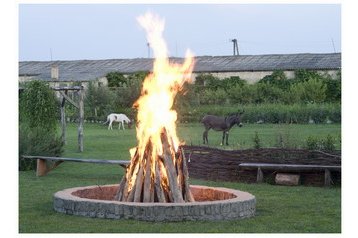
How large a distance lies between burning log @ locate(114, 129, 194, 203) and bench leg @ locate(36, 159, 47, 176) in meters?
5.78

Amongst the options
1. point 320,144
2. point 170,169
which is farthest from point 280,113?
point 170,169

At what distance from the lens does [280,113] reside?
35.4 m

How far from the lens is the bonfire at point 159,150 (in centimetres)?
1011

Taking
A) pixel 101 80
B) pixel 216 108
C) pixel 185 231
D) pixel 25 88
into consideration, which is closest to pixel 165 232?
pixel 185 231

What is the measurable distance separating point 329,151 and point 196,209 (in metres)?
6.23

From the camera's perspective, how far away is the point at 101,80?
51.9 meters

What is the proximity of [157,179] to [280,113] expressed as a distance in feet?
84.7

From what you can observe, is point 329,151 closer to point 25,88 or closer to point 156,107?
point 156,107

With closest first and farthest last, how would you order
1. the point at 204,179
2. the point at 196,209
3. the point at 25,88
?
the point at 196,209
the point at 204,179
the point at 25,88

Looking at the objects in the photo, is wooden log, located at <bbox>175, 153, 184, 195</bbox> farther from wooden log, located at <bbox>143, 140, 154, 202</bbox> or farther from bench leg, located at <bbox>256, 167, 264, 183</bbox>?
bench leg, located at <bbox>256, 167, 264, 183</bbox>

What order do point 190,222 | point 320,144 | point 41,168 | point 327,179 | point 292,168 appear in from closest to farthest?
point 190,222 → point 327,179 → point 292,168 → point 41,168 → point 320,144

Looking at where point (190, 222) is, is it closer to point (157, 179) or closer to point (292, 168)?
point (157, 179)

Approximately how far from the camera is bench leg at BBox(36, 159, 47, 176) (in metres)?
15.9

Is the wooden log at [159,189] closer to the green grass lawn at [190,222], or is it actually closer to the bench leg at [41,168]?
the green grass lawn at [190,222]
